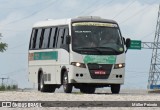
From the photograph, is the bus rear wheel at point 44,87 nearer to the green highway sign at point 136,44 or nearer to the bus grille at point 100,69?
the bus grille at point 100,69

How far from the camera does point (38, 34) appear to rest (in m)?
35.7

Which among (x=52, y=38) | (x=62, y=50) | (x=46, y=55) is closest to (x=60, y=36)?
(x=62, y=50)

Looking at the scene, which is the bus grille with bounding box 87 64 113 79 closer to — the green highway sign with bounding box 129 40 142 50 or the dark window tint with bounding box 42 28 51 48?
the dark window tint with bounding box 42 28 51 48

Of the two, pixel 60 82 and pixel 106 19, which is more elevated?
pixel 106 19

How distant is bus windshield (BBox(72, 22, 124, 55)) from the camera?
31328 millimetres

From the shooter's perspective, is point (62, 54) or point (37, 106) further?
point (62, 54)

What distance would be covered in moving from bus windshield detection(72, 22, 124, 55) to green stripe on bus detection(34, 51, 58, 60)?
1852mm

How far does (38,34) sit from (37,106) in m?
17.0

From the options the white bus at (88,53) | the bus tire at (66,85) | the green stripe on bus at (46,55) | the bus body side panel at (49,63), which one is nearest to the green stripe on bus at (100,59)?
the white bus at (88,53)

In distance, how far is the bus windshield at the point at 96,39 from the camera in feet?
103

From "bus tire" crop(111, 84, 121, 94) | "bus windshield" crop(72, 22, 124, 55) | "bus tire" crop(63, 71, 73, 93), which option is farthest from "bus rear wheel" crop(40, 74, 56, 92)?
"bus windshield" crop(72, 22, 124, 55)

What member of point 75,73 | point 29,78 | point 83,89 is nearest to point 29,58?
point 29,78

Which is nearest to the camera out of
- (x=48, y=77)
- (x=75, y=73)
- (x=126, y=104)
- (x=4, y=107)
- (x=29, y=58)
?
(x=4, y=107)

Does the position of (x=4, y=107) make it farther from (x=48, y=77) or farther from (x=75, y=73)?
(x=48, y=77)
